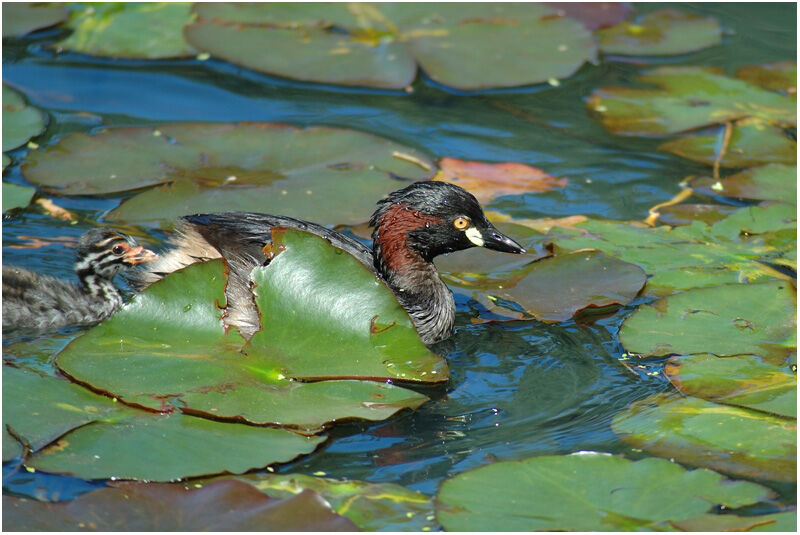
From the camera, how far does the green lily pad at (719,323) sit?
5.12 metres

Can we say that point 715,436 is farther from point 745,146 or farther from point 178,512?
point 745,146

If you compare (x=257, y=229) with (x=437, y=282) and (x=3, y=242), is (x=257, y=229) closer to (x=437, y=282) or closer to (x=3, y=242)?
(x=437, y=282)

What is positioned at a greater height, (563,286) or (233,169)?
(233,169)

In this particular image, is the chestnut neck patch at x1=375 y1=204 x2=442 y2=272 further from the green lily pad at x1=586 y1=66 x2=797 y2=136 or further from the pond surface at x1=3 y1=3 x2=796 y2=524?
the green lily pad at x1=586 y1=66 x2=797 y2=136

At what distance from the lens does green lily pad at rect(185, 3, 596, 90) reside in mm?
8258

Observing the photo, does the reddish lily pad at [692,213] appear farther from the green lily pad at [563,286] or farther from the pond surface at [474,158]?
the green lily pad at [563,286]

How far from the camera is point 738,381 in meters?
4.79

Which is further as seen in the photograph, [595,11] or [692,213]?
[595,11]

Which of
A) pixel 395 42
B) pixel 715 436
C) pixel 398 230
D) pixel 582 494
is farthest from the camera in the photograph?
pixel 395 42

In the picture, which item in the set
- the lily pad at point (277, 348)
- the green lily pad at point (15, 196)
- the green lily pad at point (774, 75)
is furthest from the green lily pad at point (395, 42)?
the lily pad at point (277, 348)

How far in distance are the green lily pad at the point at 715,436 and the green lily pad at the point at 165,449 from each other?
1418mm

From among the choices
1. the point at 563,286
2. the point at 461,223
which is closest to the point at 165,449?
the point at 461,223

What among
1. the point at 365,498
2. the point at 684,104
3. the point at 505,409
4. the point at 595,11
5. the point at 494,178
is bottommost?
the point at 505,409

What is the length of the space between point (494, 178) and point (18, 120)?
3387mm
